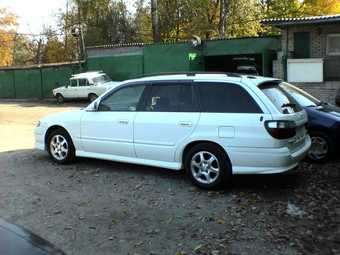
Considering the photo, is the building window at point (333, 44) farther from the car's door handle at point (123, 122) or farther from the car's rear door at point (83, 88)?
the car's door handle at point (123, 122)

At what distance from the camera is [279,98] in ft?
17.8

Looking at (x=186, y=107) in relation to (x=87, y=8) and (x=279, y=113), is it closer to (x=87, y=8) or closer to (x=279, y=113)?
(x=279, y=113)

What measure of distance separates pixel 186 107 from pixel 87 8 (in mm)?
34180

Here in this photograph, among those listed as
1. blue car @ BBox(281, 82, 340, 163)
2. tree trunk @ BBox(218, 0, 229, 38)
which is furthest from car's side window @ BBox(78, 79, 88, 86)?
blue car @ BBox(281, 82, 340, 163)

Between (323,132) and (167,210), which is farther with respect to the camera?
(323,132)

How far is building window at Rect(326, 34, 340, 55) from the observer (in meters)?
17.4

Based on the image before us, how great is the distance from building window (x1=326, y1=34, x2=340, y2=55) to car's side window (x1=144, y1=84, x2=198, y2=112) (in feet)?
46.0

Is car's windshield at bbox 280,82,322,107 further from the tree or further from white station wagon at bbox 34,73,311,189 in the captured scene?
the tree

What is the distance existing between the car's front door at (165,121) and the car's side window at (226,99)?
7.4 inches

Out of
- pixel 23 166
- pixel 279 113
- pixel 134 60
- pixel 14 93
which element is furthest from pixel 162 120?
pixel 14 93

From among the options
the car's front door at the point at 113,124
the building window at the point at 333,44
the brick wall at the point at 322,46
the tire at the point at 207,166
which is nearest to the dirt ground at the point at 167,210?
the tire at the point at 207,166

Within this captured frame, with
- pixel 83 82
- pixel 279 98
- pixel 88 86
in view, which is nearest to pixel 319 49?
pixel 88 86

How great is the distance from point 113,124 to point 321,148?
3681 mm

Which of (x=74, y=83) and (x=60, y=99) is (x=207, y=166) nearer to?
(x=74, y=83)
